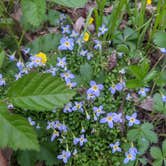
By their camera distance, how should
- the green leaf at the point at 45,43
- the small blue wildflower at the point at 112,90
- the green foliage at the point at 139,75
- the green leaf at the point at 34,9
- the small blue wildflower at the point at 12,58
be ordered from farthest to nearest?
1. the green leaf at the point at 45,43
2. the small blue wildflower at the point at 12,58
3. the small blue wildflower at the point at 112,90
4. the green foliage at the point at 139,75
5. the green leaf at the point at 34,9

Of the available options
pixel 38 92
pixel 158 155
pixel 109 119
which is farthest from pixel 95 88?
pixel 38 92

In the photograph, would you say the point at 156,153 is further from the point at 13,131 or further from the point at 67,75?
the point at 13,131

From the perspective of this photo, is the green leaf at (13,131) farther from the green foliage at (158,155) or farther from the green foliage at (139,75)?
the green foliage at (158,155)

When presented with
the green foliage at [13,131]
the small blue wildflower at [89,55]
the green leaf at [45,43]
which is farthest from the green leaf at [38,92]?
the green leaf at [45,43]

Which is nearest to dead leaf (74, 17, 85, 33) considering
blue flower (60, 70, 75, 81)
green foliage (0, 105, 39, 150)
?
blue flower (60, 70, 75, 81)

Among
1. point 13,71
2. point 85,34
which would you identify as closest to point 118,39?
point 85,34
